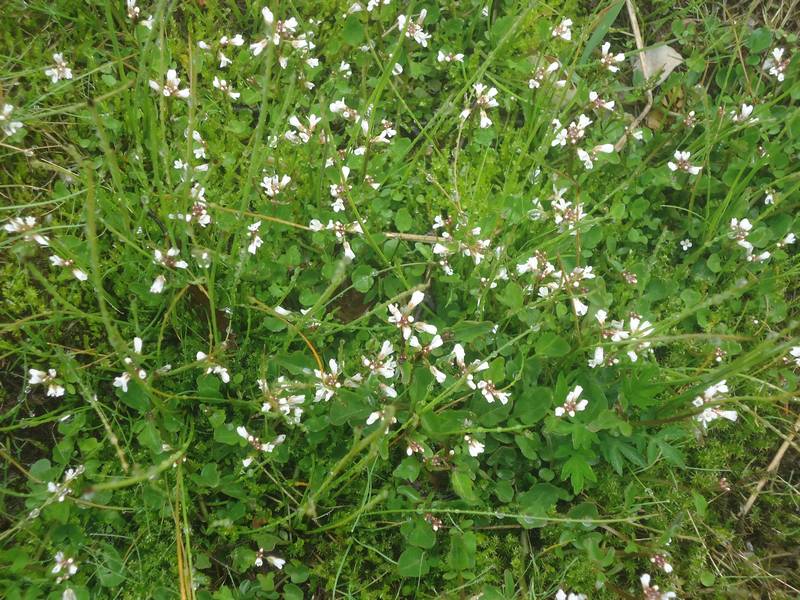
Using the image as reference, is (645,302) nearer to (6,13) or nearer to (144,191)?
(144,191)

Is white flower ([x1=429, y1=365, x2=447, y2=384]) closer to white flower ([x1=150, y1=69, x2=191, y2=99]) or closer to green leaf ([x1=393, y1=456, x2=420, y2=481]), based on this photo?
green leaf ([x1=393, y1=456, x2=420, y2=481])

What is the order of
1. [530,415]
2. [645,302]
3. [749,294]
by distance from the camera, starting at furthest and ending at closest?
1. [749,294]
2. [645,302]
3. [530,415]

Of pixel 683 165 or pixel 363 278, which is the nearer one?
pixel 363 278

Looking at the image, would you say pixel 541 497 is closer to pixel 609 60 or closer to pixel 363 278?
pixel 363 278

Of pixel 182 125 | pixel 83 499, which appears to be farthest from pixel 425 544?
pixel 182 125

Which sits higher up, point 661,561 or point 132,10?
point 132,10

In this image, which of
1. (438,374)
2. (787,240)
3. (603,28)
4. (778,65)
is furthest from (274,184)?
(778,65)

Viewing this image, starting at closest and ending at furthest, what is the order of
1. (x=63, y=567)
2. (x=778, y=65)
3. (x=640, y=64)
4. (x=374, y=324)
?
1. (x=63, y=567)
2. (x=374, y=324)
3. (x=778, y=65)
4. (x=640, y=64)
